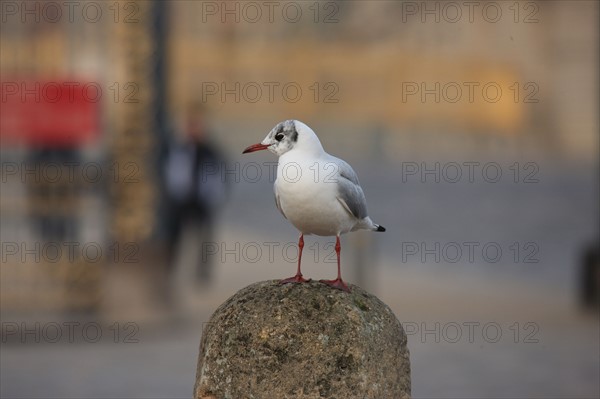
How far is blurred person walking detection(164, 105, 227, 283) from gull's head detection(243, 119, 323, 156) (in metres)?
7.48

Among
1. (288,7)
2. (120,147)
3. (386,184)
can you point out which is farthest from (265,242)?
(288,7)

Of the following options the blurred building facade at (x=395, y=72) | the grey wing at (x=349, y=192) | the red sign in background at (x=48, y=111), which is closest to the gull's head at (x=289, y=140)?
the grey wing at (x=349, y=192)

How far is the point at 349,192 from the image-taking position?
6.18 metres

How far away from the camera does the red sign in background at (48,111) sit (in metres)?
13.1

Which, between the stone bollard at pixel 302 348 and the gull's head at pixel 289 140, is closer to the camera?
the stone bollard at pixel 302 348

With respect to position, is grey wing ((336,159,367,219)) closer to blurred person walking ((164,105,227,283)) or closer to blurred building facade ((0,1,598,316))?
blurred person walking ((164,105,227,283))

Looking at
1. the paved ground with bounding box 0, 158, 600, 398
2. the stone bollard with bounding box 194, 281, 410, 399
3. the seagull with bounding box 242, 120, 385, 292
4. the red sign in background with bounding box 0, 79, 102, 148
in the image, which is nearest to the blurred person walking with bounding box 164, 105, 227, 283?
the paved ground with bounding box 0, 158, 600, 398

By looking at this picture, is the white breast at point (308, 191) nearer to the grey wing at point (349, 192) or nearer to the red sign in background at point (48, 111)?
the grey wing at point (349, 192)

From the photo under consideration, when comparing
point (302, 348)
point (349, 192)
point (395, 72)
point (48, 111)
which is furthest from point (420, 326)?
point (395, 72)

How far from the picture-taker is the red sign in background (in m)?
13.1

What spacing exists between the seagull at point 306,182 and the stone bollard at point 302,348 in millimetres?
172

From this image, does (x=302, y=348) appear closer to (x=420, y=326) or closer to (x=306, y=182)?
(x=306, y=182)

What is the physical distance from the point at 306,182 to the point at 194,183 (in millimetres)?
8398

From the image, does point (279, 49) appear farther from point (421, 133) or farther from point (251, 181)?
point (251, 181)
